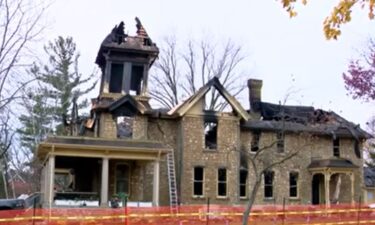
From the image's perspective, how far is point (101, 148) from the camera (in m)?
28.5

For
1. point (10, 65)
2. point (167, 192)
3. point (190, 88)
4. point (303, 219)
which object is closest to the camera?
point (10, 65)

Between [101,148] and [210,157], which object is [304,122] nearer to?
[210,157]

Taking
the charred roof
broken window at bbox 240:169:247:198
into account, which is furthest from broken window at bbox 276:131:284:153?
broken window at bbox 240:169:247:198

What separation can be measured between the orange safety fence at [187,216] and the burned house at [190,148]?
5.70 metres

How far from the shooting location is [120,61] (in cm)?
3438

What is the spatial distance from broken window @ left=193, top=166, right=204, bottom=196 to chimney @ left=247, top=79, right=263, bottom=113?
7095 mm

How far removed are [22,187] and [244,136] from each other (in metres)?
37.0

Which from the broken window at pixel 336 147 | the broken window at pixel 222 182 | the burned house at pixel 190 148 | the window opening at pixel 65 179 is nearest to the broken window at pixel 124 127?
the burned house at pixel 190 148

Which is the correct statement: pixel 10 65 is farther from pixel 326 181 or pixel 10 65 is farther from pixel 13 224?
pixel 326 181

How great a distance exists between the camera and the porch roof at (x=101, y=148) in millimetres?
28188

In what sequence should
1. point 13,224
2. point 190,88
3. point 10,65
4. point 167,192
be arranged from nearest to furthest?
point 10,65 < point 13,224 < point 167,192 < point 190,88

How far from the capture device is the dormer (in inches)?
1339

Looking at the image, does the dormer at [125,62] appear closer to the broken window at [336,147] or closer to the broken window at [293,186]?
the broken window at [293,186]

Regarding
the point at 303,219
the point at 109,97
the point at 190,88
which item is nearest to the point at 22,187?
the point at 190,88
